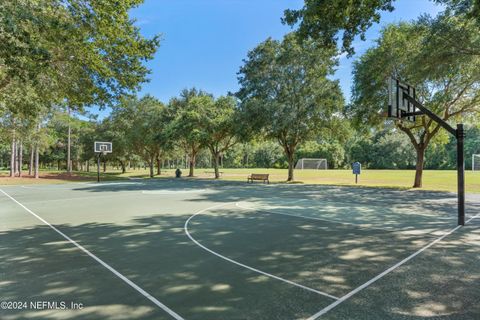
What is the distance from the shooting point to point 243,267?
17.5 feet

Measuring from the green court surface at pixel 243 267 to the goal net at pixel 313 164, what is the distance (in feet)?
224

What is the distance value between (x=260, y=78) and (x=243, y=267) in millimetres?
24612

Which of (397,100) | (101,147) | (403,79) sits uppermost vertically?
(403,79)

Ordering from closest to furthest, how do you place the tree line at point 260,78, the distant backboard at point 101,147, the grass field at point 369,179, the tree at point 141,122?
the tree line at point 260,78, the grass field at point 369,179, the distant backboard at point 101,147, the tree at point 141,122

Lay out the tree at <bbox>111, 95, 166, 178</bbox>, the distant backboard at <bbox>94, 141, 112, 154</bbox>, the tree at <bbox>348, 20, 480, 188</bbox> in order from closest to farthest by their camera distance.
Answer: the tree at <bbox>348, 20, 480, 188</bbox> → the distant backboard at <bbox>94, 141, 112, 154</bbox> → the tree at <bbox>111, 95, 166, 178</bbox>

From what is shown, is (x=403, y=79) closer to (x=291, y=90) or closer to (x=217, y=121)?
(x=291, y=90)

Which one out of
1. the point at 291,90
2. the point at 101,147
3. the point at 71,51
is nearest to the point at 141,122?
the point at 101,147

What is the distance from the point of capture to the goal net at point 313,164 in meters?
76.9

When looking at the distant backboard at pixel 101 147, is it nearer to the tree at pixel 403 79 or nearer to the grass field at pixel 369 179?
the grass field at pixel 369 179

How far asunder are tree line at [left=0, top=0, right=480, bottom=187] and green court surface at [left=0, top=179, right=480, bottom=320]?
15.1 ft

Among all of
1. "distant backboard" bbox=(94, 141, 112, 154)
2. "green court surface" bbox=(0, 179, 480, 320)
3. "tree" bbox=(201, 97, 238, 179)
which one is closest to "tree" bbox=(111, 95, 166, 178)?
"distant backboard" bbox=(94, 141, 112, 154)

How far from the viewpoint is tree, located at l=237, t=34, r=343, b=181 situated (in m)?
25.6

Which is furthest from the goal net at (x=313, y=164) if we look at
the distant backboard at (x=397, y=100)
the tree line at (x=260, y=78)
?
the distant backboard at (x=397, y=100)

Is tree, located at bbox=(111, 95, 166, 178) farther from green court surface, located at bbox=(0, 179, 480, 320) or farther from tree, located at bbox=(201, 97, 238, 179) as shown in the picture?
green court surface, located at bbox=(0, 179, 480, 320)
